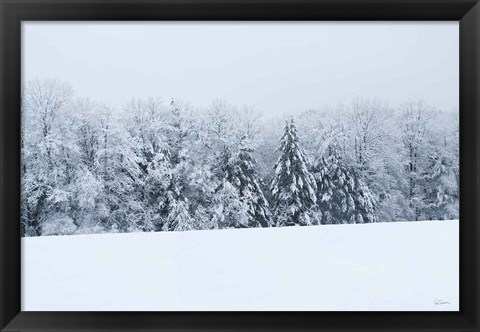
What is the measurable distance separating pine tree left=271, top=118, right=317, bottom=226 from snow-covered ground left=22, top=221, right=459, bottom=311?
0.86 m

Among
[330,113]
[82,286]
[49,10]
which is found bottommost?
[82,286]

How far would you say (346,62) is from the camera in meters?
4.69

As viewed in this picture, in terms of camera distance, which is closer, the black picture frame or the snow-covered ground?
the black picture frame

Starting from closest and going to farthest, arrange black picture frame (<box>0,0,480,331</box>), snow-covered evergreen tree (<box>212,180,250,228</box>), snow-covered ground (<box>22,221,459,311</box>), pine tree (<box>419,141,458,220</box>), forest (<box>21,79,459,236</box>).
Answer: black picture frame (<box>0,0,480,331</box>) < snow-covered ground (<box>22,221,459,311</box>) < pine tree (<box>419,141,458,220</box>) < forest (<box>21,79,459,236</box>) < snow-covered evergreen tree (<box>212,180,250,228</box>)

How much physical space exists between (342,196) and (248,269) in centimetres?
204

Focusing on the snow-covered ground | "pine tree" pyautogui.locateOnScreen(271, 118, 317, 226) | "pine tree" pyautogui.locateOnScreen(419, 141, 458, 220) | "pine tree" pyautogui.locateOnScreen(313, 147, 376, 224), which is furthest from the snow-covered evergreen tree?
"pine tree" pyautogui.locateOnScreen(419, 141, 458, 220)

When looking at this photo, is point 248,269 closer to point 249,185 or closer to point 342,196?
point 249,185

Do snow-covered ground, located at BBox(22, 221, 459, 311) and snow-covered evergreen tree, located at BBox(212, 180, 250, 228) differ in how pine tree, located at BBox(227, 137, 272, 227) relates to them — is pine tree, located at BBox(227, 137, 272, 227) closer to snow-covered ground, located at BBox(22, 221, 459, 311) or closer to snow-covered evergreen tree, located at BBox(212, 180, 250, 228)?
snow-covered evergreen tree, located at BBox(212, 180, 250, 228)

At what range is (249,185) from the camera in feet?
12.8

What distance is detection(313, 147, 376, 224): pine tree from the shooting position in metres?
4.00

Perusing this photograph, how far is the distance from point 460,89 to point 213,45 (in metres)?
4.25

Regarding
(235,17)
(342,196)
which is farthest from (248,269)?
(342,196)

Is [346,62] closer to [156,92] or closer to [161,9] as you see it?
[156,92]
